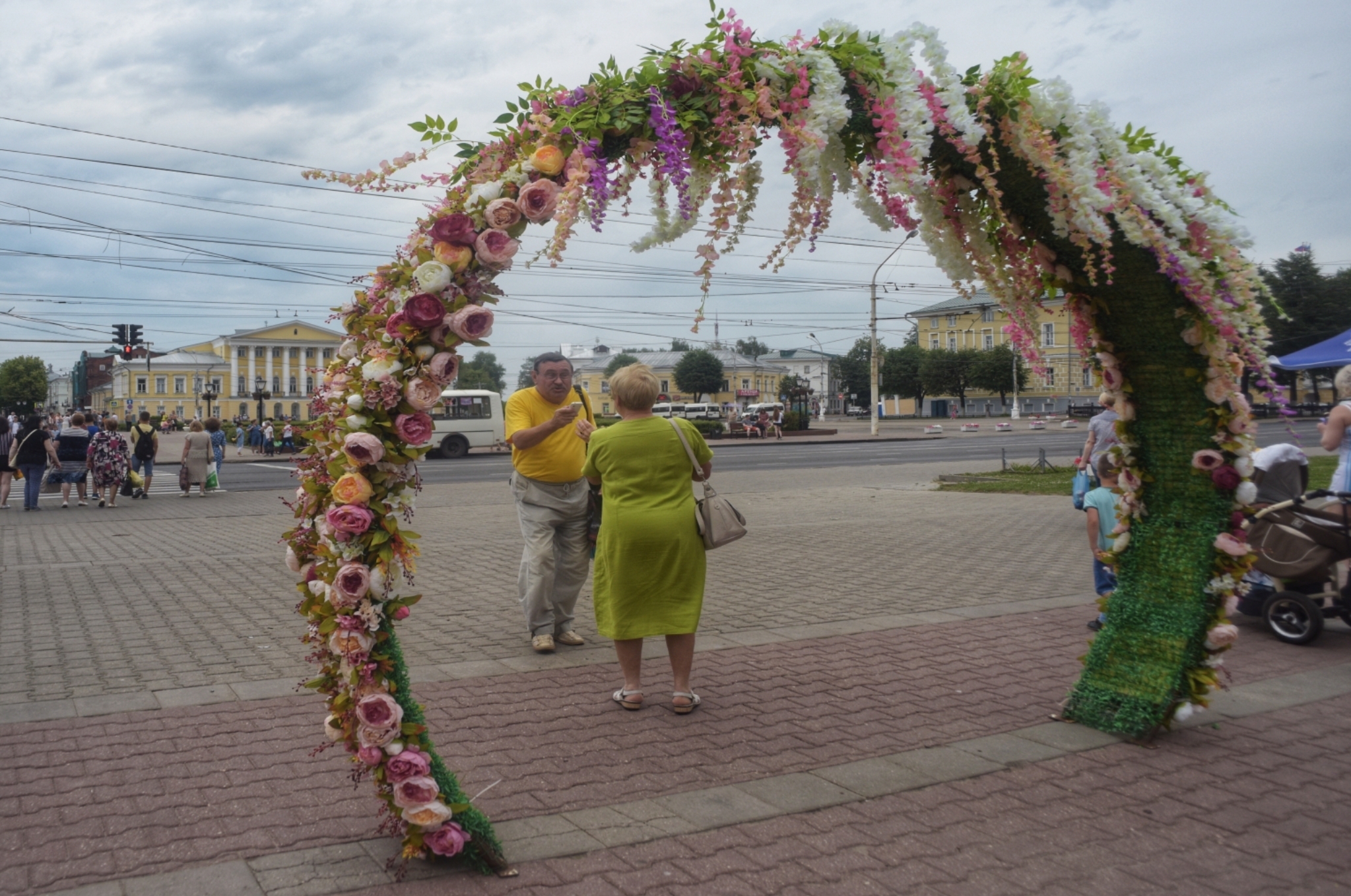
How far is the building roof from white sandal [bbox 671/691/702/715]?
98175 millimetres

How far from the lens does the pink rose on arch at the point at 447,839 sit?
10.9 feet

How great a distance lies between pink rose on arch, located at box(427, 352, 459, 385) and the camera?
3.42m

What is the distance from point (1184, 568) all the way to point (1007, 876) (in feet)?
7.22

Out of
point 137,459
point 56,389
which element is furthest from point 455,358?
point 56,389

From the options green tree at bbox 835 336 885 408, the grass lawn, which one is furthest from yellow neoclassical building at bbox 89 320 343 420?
the grass lawn

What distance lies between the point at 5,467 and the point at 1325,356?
23.4 metres

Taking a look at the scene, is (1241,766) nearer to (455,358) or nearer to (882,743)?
(882,743)

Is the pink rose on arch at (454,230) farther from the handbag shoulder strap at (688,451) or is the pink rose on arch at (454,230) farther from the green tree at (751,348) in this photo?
the green tree at (751,348)

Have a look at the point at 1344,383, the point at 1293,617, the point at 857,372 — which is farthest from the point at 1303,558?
the point at 857,372

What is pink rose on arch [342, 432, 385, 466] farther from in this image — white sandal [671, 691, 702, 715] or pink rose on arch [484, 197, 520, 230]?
white sandal [671, 691, 702, 715]

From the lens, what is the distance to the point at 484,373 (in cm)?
15388

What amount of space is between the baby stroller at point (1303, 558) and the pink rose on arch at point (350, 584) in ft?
18.1

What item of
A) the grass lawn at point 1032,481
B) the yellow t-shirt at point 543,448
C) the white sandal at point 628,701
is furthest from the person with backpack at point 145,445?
the white sandal at point 628,701

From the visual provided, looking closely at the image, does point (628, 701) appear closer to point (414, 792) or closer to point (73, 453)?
point (414, 792)
